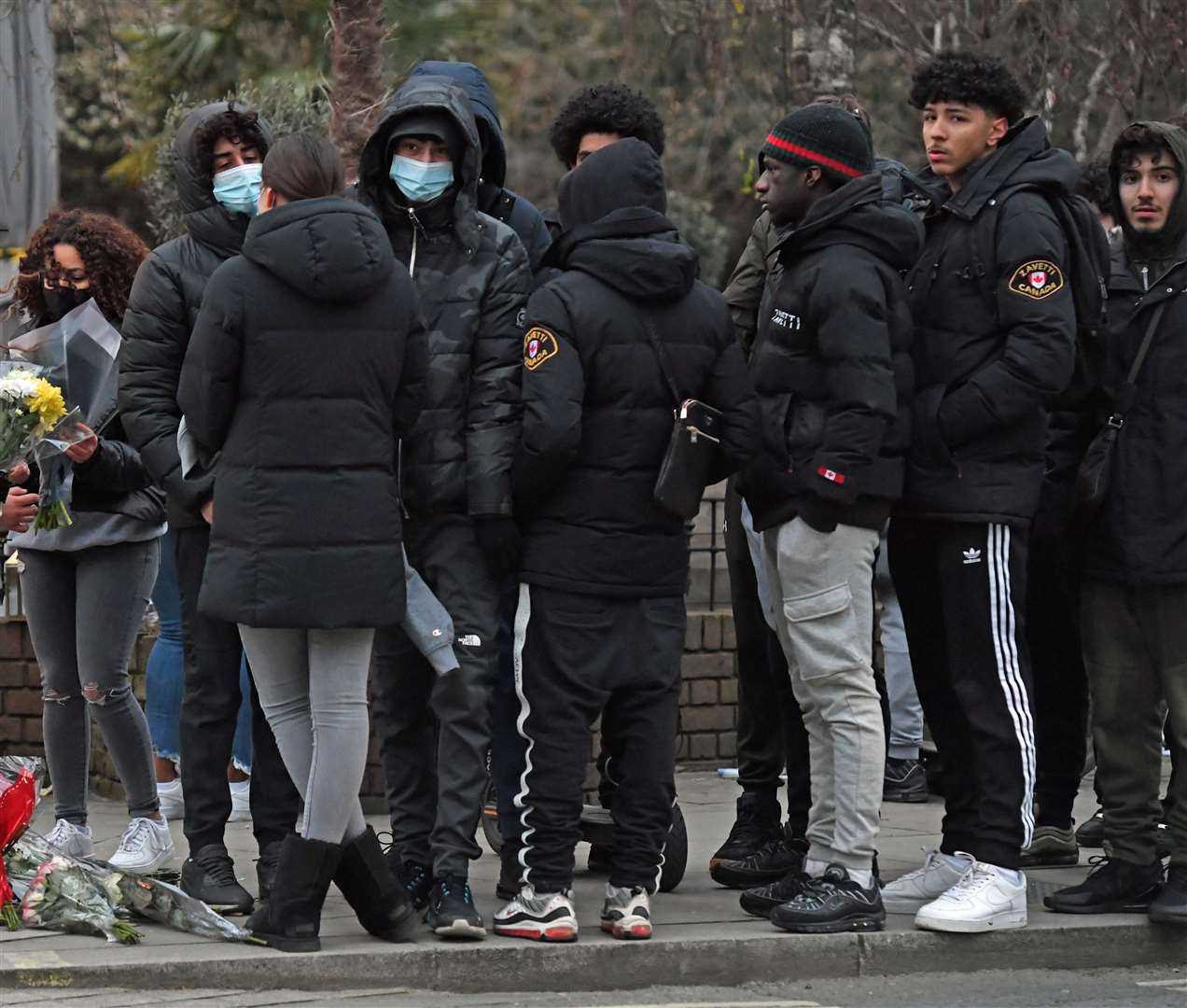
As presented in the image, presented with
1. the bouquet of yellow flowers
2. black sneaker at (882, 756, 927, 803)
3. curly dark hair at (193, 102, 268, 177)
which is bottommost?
black sneaker at (882, 756, 927, 803)

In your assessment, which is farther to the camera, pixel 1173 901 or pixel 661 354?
pixel 1173 901

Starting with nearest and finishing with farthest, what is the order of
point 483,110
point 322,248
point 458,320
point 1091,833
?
point 322,248, point 458,320, point 483,110, point 1091,833

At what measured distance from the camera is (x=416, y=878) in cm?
638

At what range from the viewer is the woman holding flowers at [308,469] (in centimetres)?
564

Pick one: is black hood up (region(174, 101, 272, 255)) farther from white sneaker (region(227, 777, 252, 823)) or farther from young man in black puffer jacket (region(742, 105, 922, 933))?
white sneaker (region(227, 777, 252, 823))

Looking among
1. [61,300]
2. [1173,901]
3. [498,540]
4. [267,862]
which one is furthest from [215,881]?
[1173,901]

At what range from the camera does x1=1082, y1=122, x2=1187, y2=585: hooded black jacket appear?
6.49 metres

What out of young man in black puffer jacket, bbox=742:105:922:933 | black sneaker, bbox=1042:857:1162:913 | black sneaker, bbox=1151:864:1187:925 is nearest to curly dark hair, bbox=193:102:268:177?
young man in black puffer jacket, bbox=742:105:922:933

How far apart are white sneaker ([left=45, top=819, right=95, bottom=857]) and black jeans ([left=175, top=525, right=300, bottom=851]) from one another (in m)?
0.73

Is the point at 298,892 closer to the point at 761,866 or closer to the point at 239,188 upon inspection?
the point at 761,866

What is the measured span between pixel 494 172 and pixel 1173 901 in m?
3.03

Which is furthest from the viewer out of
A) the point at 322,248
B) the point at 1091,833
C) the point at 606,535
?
the point at 1091,833

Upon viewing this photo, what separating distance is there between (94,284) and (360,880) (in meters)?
2.27

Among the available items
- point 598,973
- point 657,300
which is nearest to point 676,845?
point 598,973
